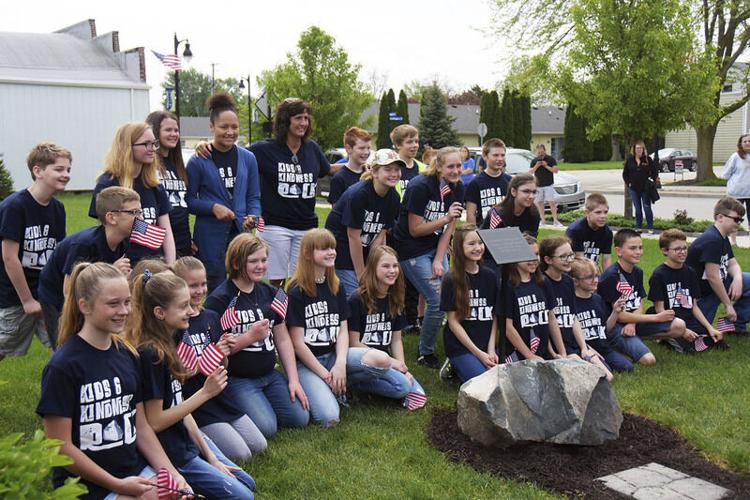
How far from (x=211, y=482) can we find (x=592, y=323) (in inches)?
159

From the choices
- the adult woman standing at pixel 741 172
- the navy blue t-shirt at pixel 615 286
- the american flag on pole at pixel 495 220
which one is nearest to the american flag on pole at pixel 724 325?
the navy blue t-shirt at pixel 615 286

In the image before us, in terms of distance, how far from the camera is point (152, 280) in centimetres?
389

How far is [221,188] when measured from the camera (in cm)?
613

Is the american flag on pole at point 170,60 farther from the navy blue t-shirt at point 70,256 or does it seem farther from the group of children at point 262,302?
the navy blue t-shirt at point 70,256

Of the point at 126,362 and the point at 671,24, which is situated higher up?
the point at 671,24

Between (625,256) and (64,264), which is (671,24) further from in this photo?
(64,264)

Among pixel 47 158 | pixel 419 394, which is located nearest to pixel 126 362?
pixel 47 158

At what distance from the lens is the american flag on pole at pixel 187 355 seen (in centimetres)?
420

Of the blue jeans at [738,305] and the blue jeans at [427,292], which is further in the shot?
the blue jeans at [738,305]

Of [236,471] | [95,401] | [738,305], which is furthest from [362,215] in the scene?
[738,305]

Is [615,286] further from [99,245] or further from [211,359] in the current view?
[99,245]

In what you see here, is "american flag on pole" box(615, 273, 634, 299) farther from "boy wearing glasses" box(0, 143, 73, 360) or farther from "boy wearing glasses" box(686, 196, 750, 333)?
"boy wearing glasses" box(0, 143, 73, 360)

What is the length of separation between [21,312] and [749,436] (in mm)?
5005

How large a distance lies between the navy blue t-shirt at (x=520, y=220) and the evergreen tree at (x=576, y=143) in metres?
50.1
